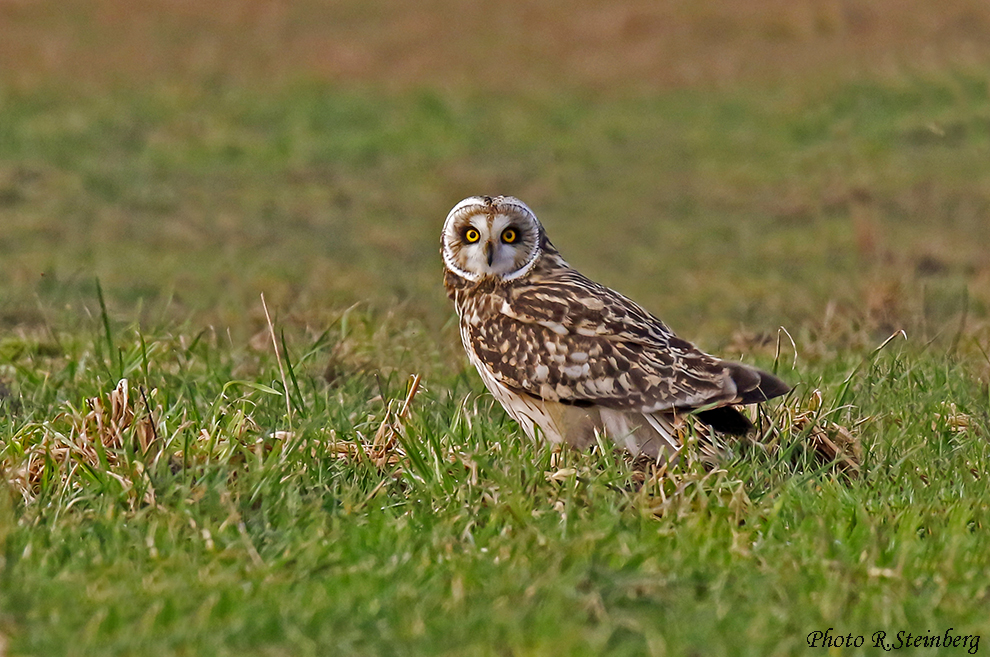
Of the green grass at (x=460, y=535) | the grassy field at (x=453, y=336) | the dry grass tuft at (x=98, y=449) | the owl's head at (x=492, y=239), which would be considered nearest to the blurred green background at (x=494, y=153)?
the grassy field at (x=453, y=336)

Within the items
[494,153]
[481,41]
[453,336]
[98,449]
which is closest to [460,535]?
[98,449]

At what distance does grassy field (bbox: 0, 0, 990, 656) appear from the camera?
4367 mm

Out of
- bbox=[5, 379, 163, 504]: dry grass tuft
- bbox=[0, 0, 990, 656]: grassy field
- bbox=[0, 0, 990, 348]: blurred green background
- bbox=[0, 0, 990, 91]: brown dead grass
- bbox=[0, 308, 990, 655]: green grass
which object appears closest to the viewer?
bbox=[0, 308, 990, 655]: green grass

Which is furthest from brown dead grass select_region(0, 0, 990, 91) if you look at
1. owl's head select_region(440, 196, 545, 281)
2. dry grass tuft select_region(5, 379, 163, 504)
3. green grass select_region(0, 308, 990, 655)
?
dry grass tuft select_region(5, 379, 163, 504)

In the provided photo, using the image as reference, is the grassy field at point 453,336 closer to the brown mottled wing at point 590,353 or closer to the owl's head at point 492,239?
the brown mottled wing at point 590,353

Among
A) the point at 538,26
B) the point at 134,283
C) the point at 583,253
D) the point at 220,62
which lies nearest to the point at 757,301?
the point at 583,253

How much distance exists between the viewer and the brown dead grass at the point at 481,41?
2330 centimetres

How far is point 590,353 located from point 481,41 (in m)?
21.5

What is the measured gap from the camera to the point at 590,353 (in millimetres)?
5703

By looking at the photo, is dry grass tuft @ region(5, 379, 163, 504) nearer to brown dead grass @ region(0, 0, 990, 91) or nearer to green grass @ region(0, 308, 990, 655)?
green grass @ region(0, 308, 990, 655)

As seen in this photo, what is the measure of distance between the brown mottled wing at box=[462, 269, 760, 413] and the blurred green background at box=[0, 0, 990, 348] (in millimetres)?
2818

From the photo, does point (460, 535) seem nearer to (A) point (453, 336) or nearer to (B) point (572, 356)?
(B) point (572, 356)

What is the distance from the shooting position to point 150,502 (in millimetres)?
5062

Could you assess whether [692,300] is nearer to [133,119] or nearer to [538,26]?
[133,119]
